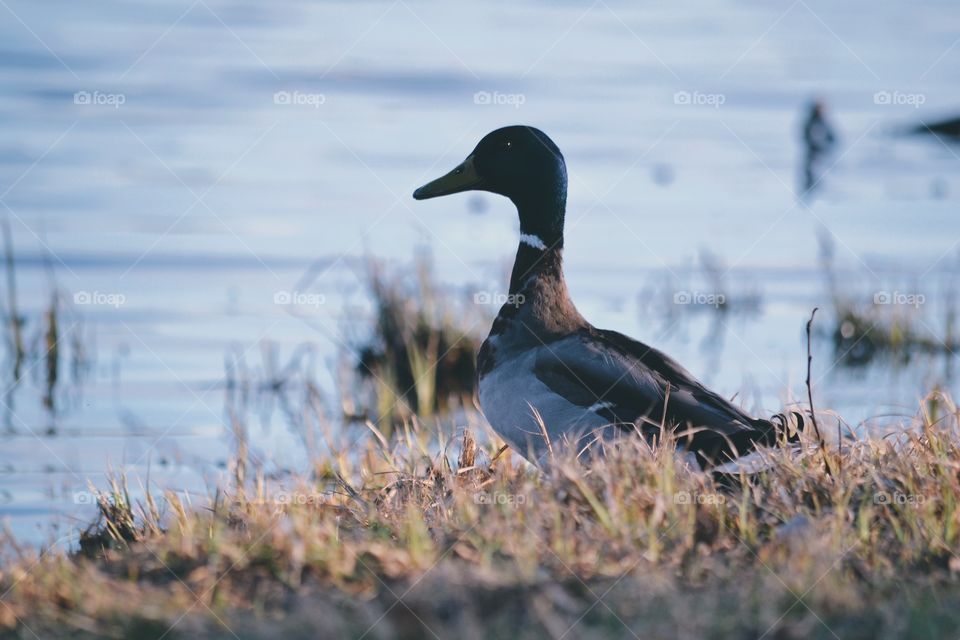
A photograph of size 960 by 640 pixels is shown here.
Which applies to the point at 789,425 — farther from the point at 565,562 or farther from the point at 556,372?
the point at 565,562

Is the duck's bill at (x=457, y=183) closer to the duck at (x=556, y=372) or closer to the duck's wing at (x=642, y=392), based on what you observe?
the duck at (x=556, y=372)

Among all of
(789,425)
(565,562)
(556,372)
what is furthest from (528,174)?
(565,562)

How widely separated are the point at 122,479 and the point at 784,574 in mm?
2579

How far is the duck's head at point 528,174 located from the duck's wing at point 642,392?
0.82 metres

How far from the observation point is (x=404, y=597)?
3307 millimetres

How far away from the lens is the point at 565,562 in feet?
11.7

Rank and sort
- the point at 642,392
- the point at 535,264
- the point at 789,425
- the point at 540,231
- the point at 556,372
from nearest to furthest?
the point at 789,425 → the point at 642,392 → the point at 556,372 → the point at 535,264 → the point at 540,231

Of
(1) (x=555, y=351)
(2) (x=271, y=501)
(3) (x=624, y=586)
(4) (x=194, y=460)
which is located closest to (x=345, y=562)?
(3) (x=624, y=586)

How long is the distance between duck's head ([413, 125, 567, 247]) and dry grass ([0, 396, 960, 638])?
69.6 inches

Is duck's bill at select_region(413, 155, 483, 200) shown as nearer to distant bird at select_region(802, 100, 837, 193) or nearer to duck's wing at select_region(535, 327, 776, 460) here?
duck's wing at select_region(535, 327, 776, 460)

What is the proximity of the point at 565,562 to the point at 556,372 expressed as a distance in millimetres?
1631

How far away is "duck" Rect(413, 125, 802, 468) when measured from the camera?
187 inches

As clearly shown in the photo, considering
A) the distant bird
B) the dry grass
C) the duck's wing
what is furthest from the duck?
the distant bird

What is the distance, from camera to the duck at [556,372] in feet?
15.6
